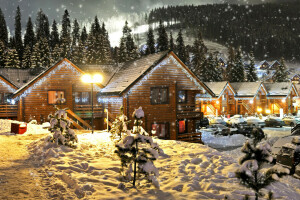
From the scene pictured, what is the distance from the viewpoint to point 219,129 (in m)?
30.8

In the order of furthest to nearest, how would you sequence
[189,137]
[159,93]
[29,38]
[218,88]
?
[29,38] → [218,88] → [189,137] → [159,93]

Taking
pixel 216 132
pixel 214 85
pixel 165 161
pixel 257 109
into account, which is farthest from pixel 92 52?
pixel 165 161

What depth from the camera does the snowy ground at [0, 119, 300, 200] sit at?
616 cm

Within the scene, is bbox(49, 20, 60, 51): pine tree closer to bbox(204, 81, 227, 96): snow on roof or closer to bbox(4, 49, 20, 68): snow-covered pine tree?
bbox(4, 49, 20, 68): snow-covered pine tree

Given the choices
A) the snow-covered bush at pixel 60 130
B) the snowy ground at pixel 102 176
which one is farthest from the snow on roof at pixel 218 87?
the snow-covered bush at pixel 60 130

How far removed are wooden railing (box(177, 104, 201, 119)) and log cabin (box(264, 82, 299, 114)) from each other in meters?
38.8

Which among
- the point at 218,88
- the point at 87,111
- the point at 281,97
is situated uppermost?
the point at 218,88

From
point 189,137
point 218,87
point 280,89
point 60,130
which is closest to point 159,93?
point 189,137

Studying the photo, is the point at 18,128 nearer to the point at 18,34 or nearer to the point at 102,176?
the point at 102,176

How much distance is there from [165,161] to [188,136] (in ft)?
44.2

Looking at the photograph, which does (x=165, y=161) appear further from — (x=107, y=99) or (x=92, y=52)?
(x=92, y=52)

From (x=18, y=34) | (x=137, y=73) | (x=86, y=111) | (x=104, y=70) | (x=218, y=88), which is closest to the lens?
(x=137, y=73)

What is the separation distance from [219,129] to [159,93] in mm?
13235

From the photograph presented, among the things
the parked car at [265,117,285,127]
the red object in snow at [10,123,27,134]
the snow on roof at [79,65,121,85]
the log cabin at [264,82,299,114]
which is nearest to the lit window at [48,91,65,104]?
the snow on roof at [79,65,121,85]
